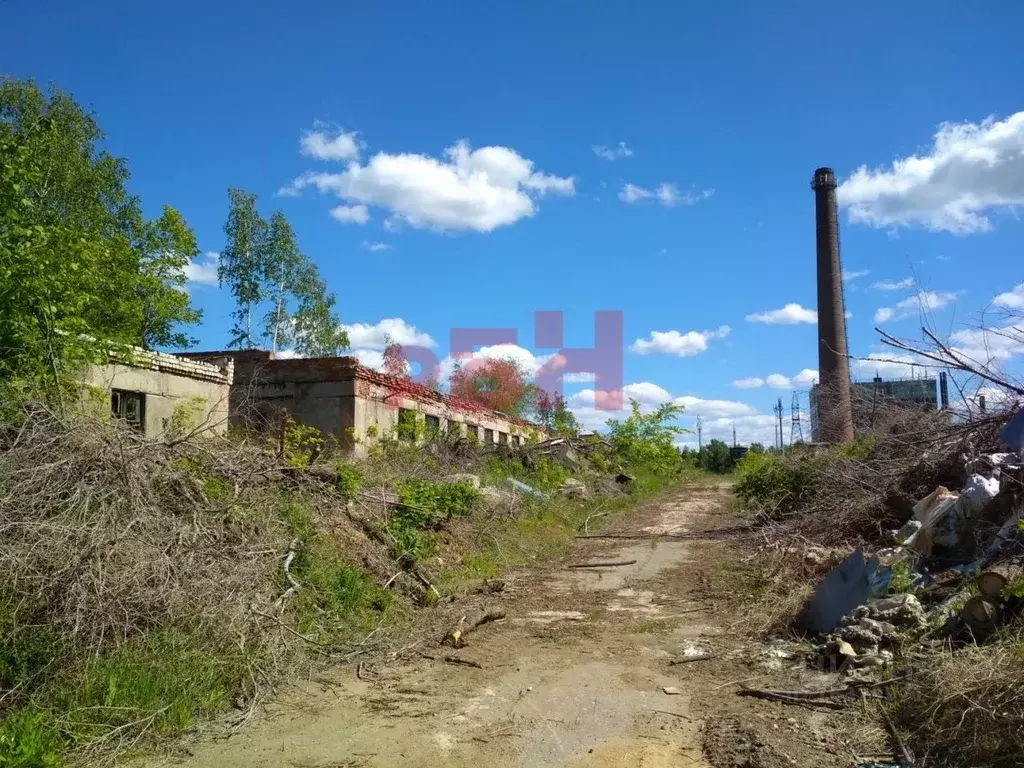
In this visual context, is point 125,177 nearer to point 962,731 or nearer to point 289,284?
point 289,284

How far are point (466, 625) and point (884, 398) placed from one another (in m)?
8.14

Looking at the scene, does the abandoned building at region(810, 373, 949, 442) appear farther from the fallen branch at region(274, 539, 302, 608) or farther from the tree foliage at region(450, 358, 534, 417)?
the tree foliage at region(450, 358, 534, 417)

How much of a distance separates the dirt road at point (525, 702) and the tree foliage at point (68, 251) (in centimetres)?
497

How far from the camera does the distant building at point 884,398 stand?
11.2 m

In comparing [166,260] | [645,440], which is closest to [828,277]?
[645,440]

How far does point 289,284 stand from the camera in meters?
30.3

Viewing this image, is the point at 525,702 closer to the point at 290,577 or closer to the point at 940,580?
the point at 290,577

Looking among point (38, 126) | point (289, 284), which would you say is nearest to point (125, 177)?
point (289, 284)

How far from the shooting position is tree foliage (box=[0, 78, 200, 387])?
7953mm

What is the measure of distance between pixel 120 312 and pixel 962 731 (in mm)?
20986

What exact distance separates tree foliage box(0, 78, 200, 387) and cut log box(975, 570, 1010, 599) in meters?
8.56

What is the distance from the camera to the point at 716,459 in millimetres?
54469

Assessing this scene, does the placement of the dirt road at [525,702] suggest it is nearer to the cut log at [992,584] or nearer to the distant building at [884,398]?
the cut log at [992,584]

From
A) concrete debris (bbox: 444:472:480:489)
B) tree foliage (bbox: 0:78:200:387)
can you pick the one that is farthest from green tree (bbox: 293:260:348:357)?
concrete debris (bbox: 444:472:480:489)
